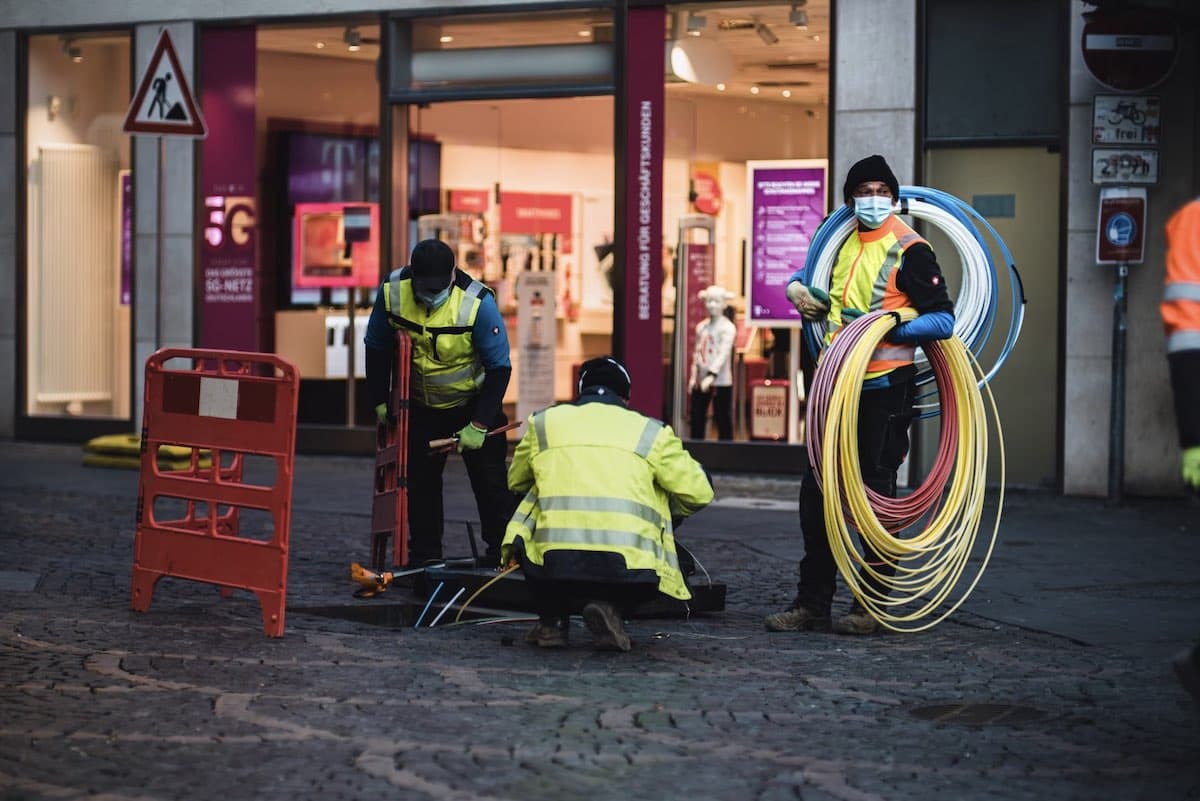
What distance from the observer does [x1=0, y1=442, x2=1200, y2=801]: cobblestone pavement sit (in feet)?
17.6

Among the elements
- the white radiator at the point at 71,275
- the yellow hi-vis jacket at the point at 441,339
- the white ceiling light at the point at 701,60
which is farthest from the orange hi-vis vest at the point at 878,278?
the white radiator at the point at 71,275

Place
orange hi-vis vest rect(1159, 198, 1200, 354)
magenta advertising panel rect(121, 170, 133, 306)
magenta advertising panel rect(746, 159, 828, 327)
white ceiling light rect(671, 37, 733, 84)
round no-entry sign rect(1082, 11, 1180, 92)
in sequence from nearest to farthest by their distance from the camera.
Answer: orange hi-vis vest rect(1159, 198, 1200, 354)
round no-entry sign rect(1082, 11, 1180, 92)
magenta advertising panel rect(746, 159, 828, 327)
white ceiling light rect(671, 37, 733, 84)
magenta advertising panel rect(121, 170, 133, 306)

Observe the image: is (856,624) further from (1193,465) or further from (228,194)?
(228,194)

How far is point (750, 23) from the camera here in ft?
48.4

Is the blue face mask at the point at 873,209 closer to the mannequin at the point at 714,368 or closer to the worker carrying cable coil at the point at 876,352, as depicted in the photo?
the worker carrying cable coil at the point at 876,352

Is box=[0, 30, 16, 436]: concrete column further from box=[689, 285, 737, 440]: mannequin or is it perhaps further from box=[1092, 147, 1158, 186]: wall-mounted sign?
box=[1092, 147, 1158, 186]: wall-mounted sign

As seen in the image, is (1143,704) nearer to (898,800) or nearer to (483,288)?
(898,800)

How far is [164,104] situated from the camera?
1345 cm

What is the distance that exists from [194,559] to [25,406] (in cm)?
986

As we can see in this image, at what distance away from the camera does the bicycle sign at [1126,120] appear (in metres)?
12.9

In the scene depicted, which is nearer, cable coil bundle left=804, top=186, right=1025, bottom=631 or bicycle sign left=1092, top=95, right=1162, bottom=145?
cable coil bundle left=804, top=186, right=1025, bottom=631

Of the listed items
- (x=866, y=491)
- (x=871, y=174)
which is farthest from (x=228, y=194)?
(x=866, y=491)

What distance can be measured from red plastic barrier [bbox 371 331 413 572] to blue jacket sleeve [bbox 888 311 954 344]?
2501 mm

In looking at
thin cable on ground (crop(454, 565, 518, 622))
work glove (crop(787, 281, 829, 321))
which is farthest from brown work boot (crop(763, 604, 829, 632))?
work glove (crop(787, 281, 829, 321))
